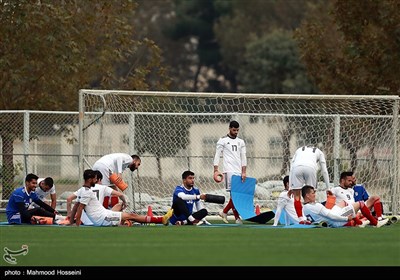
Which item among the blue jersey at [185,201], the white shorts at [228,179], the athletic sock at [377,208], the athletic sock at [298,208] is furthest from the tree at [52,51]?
the athletic sock at [377,208]

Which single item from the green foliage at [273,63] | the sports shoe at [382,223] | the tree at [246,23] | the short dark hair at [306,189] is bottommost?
the sports shoe at [382,223]

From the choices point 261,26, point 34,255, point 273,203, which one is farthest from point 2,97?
point 261,26

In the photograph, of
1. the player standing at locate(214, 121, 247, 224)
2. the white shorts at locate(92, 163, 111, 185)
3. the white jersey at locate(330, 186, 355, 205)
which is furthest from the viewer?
the player standing at locate(214, 121, 247, 224)

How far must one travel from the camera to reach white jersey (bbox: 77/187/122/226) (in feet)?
73.6

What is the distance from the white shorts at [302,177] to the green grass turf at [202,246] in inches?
92.6

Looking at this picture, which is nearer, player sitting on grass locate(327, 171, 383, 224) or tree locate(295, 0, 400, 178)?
player sitting on grass locate(327, 171, 383, 224)

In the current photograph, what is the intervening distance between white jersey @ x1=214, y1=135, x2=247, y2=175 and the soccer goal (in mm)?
2871

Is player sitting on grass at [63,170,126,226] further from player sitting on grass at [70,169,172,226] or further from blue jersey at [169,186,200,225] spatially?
blue jersey at [169,186,200,225]

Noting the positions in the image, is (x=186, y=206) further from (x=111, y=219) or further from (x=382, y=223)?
(x=382, y=223)

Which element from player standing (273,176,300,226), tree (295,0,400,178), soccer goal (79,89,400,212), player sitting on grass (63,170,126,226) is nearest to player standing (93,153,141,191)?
player sitting on grass (63,170,126,226)

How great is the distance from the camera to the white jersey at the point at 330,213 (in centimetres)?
2239

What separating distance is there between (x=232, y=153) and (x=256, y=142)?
6.52 meters

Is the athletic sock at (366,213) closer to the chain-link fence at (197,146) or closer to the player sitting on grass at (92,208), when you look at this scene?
the player sitting on grass at (92,208)

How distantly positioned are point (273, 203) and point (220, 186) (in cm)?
245
